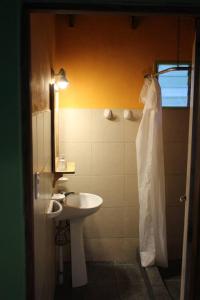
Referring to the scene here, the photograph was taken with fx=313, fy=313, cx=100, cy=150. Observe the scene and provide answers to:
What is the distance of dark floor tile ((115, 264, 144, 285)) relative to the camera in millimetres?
3035

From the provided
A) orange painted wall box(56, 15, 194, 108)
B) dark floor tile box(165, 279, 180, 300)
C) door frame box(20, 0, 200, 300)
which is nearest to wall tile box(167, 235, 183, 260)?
dark floor tile box(165, 279, 180, 300)

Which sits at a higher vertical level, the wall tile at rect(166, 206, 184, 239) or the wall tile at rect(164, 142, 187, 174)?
the wall tile at rect(164, 142, 187, 174)

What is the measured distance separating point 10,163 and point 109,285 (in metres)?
2.12

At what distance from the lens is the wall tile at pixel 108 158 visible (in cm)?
325

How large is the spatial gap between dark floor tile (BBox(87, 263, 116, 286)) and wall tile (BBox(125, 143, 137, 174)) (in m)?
1.02

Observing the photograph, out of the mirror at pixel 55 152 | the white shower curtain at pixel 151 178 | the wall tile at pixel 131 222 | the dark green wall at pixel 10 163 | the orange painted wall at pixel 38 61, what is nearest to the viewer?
the dark green wall at pixel 10 163

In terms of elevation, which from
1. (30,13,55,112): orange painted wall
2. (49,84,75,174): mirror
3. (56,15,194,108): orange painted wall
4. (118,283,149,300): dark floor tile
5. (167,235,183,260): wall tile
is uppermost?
(56,15,194,108): orange painted wall

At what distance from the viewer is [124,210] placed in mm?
3344

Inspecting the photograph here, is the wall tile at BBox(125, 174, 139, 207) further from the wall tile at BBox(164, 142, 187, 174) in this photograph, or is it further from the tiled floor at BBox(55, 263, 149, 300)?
the tiled floor at BBox(55, 263, 149, 300)

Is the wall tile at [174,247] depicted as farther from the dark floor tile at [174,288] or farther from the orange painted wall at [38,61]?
the orange painted wall at [38,61]

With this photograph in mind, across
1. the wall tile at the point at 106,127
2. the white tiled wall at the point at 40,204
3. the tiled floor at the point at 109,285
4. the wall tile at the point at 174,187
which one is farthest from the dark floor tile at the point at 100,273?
the wall tile at the point at 106,127

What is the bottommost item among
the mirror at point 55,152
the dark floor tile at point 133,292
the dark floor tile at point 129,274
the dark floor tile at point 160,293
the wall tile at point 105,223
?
the dark floor tile at point 133,292

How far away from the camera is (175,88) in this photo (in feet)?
10.9

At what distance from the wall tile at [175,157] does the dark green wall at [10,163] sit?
88.1 inches
